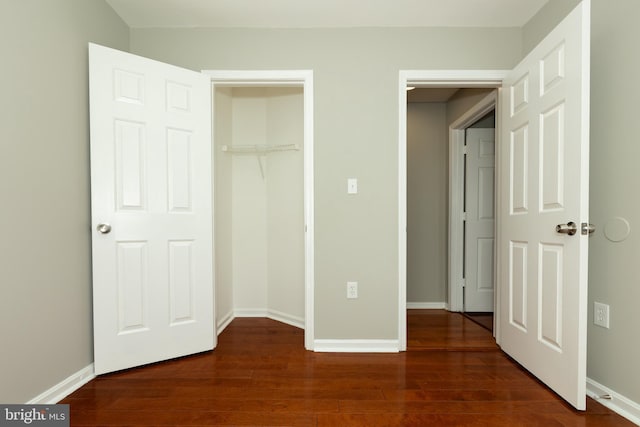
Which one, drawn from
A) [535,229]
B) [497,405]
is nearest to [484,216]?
[535,229]

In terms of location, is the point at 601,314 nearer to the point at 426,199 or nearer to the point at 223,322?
the point at 426,199

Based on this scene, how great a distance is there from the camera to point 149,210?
2.28 meters

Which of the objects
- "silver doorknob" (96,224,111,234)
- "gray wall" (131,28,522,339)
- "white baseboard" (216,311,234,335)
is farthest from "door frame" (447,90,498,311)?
"silver doorknob" (96,224,111,234)

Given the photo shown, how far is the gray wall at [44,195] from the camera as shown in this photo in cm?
159

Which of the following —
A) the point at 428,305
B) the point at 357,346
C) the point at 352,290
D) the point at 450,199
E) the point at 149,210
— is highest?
the point at 450,199

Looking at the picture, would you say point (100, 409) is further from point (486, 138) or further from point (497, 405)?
point (486, 138)

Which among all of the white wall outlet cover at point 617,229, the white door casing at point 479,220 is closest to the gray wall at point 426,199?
the white door casing at point 479,220

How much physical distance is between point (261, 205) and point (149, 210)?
4.42 ft

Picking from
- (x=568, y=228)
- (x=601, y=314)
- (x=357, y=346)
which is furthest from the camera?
(x=357, y=346)

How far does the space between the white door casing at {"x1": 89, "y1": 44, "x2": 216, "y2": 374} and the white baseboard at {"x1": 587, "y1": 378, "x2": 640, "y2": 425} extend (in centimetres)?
241

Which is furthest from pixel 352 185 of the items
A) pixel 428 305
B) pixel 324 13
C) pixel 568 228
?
pixel 428 305

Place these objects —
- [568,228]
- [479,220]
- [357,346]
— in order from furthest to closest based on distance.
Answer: [479,220] → [357,346] → [568,228]

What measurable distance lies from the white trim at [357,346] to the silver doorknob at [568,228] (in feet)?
4.47

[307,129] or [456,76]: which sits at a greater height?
[456,76]
